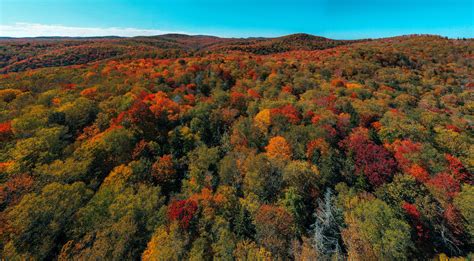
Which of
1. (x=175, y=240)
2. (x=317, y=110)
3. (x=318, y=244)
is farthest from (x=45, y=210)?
(x=317, y=110)

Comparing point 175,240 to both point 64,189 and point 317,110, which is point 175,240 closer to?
point 64,189

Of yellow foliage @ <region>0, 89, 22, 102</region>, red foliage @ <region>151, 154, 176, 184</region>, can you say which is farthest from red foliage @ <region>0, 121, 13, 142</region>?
red foliage @ <region>151, 154, 176, 184</region>

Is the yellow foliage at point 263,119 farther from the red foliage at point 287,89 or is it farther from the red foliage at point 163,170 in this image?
the red foliage at point 163,170

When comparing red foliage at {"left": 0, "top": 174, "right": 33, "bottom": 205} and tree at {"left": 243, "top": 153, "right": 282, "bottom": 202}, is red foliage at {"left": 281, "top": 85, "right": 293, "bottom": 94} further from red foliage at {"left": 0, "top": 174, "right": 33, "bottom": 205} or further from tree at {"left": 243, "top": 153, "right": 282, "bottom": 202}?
red foliage at {"left": 0, "top": 174, "right": 33, "bottom": 205}

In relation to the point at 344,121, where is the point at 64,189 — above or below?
below

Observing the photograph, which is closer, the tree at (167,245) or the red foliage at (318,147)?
the tree at (167,245)

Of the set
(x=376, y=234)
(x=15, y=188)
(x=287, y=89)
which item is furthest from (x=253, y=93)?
(x=15, y=188)

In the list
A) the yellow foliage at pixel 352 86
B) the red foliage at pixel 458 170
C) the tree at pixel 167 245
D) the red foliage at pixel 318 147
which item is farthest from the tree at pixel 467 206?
the yellow foliage at pixel 352 86
